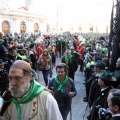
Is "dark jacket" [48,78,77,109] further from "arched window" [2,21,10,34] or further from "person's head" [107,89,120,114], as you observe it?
"arched window" [2,21,10,34]

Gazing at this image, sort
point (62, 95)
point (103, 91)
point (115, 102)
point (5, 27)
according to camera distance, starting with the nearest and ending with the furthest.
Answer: point (115, 102) → point (103, 91) → point (62, 95) → point (5, 27)

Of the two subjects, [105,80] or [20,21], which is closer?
[105,80]

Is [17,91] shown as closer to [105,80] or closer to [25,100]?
[25,100]

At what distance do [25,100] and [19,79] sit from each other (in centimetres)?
24

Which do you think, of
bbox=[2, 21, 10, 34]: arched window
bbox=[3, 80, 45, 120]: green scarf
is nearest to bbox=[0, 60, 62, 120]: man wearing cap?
bbox=[3, 80, 45, 120]: green scarf

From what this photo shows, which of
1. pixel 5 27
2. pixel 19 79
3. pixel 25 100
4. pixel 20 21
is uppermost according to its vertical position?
pixel 20 21

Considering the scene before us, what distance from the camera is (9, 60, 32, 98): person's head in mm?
2427

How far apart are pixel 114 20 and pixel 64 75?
2.45 meters

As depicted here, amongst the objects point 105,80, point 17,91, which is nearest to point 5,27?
point 105,80

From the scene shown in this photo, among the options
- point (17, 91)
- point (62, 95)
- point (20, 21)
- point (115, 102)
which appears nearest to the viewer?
point (17, 91)

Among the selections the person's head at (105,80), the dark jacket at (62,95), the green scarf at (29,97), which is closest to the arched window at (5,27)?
the dark jacket at (62,95)

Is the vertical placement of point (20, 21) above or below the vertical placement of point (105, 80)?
above

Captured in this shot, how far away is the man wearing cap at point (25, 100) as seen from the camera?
245 cm

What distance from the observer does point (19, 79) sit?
96.9 inches
